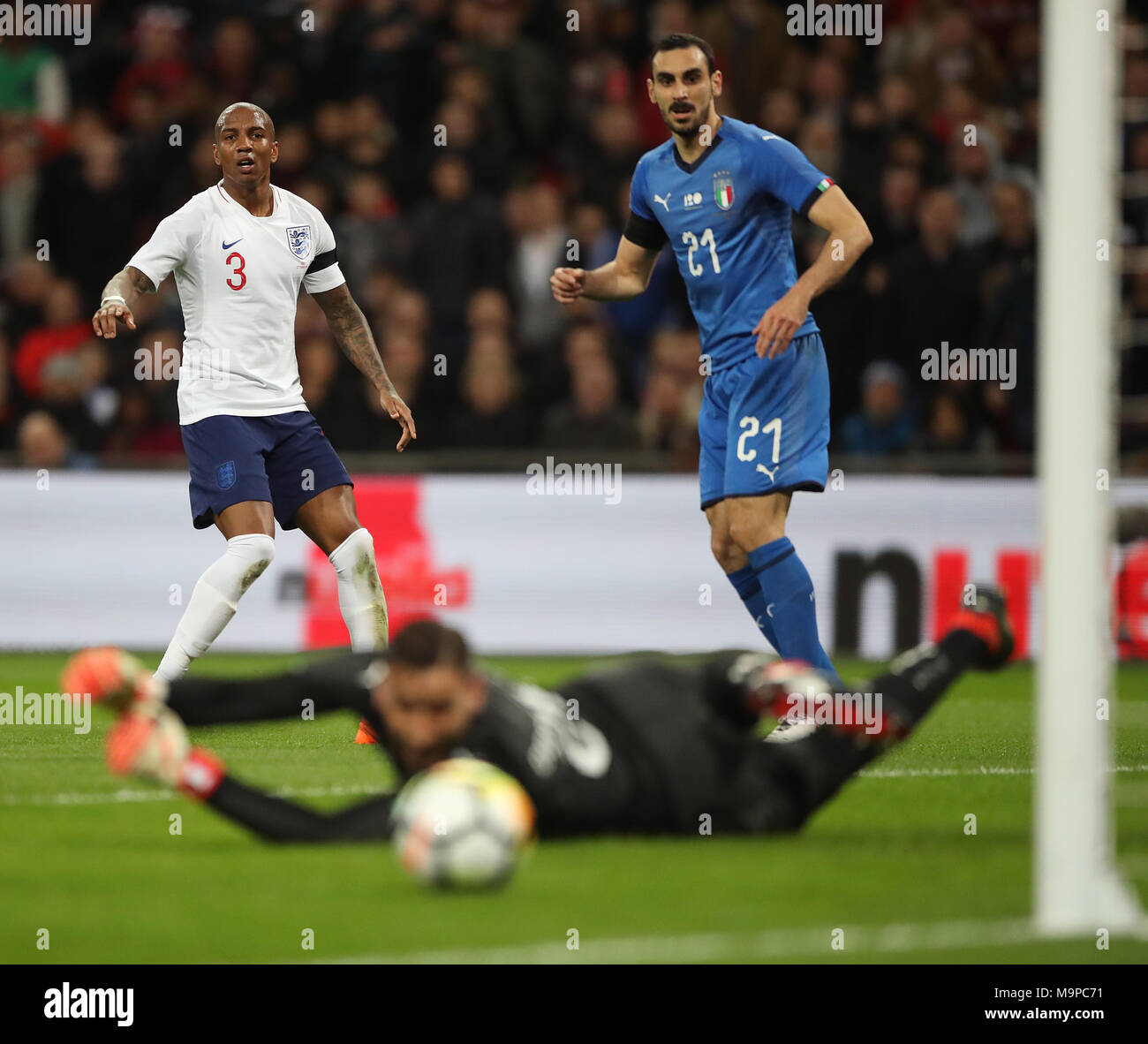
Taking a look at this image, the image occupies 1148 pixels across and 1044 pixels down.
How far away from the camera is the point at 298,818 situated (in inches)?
197

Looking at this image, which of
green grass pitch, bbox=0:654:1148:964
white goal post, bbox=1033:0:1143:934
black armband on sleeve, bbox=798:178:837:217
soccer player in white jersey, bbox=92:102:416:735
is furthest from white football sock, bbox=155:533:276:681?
white goal post, bbox=1033:0:1143:934

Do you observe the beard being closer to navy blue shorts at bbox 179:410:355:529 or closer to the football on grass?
navy blue shorts at bbox 179:410:355:529

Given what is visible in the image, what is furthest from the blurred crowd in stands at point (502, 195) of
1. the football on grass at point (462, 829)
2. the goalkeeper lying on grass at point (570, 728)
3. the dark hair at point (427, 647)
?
the football on grass at point (462, 829)

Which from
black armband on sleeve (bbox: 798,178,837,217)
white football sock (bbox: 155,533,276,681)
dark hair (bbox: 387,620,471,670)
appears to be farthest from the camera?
white football sock (bbox: 155,533,276,681)

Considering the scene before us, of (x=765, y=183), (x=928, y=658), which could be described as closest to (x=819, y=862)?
(x=928, y=658)

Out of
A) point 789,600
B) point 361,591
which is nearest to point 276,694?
point 789,600

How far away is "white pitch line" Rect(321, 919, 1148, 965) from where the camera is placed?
404 centimetres

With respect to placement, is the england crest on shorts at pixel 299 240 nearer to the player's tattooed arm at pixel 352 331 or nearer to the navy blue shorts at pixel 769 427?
the player's tattooed arm at pixel 352 331

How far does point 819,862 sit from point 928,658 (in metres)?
0.83

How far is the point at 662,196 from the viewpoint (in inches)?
300

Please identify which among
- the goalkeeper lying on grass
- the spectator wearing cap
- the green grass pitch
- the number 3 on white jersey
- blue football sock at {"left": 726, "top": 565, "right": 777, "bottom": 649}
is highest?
the spectator wearing cap

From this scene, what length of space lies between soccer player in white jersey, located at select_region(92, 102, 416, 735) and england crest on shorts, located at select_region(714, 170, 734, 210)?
1.68 metres

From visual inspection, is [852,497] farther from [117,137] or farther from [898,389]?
[117,137]

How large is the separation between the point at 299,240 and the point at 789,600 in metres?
2.58
